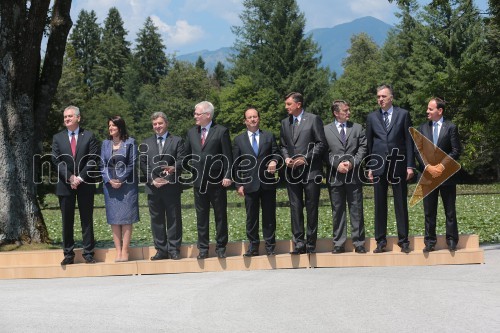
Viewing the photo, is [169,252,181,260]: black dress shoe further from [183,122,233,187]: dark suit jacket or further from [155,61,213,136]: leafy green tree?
[155,61,213,136]: leafy green tree

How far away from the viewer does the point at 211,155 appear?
12805mm

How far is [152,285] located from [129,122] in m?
78.4

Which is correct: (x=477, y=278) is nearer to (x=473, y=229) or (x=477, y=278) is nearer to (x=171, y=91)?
(x=473, y=229)

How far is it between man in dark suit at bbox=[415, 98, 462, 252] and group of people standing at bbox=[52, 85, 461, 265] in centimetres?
2

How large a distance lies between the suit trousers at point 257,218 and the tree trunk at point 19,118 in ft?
17.9

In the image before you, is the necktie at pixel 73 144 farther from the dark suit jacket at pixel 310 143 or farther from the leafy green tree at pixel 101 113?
the leafy green tree at pixel 101 113

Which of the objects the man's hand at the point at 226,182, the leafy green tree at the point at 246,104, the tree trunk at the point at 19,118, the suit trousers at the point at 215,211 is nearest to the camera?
the man's hand at the point at 226,182

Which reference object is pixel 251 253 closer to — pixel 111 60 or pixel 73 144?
pixel 73 144

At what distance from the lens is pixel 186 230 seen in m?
25.7

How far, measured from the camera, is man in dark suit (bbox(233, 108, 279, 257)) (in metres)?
12.7

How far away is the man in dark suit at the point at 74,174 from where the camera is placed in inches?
504

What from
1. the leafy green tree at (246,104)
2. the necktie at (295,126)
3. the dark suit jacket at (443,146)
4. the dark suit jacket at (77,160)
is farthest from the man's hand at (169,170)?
the leafy green tree at (246,104)

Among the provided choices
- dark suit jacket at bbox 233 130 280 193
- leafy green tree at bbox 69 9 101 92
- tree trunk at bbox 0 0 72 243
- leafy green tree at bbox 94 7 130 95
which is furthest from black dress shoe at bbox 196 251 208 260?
leafy green tree at bbox 69 9 101 92

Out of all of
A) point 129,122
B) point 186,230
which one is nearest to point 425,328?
point 186,230
